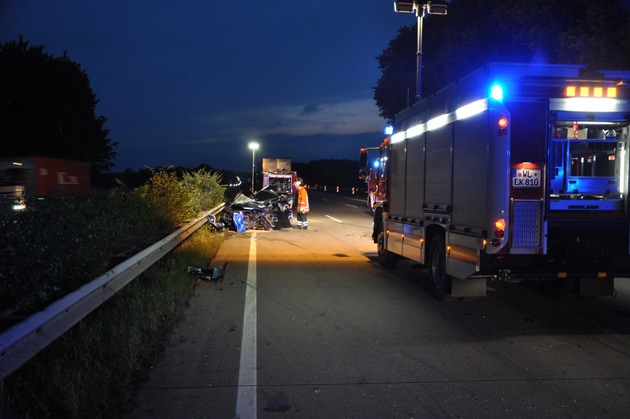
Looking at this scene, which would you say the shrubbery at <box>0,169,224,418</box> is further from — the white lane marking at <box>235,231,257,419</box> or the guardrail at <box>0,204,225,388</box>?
the white lane marking at <box>235,231,257,419</box>

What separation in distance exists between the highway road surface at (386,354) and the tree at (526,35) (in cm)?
693

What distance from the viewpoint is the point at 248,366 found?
5.50 metres

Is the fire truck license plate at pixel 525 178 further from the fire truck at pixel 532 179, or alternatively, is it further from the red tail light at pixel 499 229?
the red tail light at pixel 499 229

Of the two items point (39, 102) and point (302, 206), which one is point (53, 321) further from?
point (39, 102)

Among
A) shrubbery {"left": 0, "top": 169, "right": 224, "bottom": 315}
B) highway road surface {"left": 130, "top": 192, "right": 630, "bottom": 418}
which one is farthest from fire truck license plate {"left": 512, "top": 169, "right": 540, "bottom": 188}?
shrubbery {"left": 0, "top": 169, "right": 224, "bottom": 315}

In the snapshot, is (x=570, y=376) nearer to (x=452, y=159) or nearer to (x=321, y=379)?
(x=321, y=379)

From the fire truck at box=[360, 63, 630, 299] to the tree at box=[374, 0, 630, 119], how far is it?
5.37m

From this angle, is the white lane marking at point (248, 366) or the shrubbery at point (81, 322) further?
the white lane marking at point (248, 366)

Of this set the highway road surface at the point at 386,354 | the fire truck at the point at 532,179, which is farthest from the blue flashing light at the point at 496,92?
the highway road surface at the point at 386,354

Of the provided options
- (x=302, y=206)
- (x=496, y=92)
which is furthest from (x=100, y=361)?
(x=302, y=206)

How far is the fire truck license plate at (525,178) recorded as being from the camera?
6.77 m

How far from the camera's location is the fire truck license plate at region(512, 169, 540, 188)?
677 cm

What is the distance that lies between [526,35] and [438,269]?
17.7m

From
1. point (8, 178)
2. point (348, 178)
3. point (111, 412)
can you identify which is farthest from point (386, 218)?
point (348, 178)
